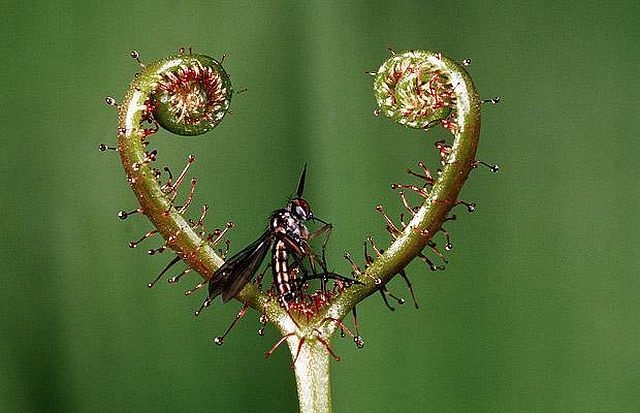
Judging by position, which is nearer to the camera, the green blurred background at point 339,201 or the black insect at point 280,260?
the black insect at point 280,260

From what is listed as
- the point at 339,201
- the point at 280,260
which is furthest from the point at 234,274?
the point at 339,201

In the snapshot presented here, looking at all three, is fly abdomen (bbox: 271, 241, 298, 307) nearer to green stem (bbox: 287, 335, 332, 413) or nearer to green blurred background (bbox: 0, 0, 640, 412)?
green stem (bbox: 287, 335, 332, 413)

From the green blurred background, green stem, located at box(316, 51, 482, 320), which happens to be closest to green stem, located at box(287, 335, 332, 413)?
green stem, located at box(316, 51, 482, 320)

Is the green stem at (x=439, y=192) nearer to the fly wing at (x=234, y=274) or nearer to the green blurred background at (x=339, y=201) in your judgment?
the fly wing at (x=234, y=274)

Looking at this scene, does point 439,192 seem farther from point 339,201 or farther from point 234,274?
point 339,201

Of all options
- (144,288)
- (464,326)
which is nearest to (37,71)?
(144,288)

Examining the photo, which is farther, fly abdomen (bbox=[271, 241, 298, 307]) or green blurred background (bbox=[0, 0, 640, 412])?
green blurred background (bbox=[0, 0, 640, 412])

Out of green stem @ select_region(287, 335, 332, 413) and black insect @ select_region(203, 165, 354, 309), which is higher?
black insect @ select_region(203, 165, 354, 309)

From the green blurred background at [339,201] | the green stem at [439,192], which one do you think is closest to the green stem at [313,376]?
the green stem at [439,192]
